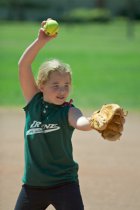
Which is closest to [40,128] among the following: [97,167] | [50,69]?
[50,69]

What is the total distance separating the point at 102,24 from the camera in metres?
61.8

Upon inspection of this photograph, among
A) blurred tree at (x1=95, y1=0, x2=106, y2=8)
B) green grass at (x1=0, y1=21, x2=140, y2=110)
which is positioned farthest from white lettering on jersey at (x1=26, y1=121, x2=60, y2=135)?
blurred tree at (x1=95, y1=0, x2=106, y2=8)

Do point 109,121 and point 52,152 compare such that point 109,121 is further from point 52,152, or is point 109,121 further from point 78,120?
point 52,152

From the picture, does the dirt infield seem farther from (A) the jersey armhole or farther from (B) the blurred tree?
(B) the blurred tree

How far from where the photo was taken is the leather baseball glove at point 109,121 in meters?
4.21

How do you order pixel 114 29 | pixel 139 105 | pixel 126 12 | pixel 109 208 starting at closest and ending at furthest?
pixel 109 208 → pixel 139 105 → pixel 114 29 → pixel 126 12

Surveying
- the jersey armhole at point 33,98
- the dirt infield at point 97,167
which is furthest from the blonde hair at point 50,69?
the dirt infield at point 97,167

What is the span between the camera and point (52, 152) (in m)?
4.53

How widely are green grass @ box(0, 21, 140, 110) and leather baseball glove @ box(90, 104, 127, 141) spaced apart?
33.8 ft

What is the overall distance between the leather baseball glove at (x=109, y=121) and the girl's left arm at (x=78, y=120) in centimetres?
7

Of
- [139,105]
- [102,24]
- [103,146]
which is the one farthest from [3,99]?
[102,24]

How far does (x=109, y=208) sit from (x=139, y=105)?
9037 mm

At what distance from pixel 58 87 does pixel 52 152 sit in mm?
437

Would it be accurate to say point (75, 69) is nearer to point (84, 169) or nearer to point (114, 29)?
point (84, 169)
